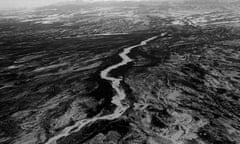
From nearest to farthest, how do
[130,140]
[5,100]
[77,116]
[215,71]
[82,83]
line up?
[130,140] < [77,116] < [5,100] < [82,83] < [215,71]

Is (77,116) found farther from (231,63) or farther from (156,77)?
(231,63)

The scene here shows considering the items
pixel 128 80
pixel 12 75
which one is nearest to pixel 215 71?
pixel 128 80

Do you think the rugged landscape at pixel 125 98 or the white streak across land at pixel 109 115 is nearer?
the rugged landscape at pixel 125 98

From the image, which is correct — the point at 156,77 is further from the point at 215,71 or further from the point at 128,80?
the point at 215,71

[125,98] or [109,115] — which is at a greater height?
[109,115]

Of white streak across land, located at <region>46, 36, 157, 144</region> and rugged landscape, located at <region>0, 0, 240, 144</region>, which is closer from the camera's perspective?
rugged landscape, located at <region>0, 0, 240, 144</region>

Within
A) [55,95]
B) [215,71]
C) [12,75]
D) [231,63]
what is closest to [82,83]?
[55,95]

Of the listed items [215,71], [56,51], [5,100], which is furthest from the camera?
[56,51]

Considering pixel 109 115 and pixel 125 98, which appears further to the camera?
pixel 125 98

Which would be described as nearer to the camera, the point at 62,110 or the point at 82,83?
the point at 62,110
